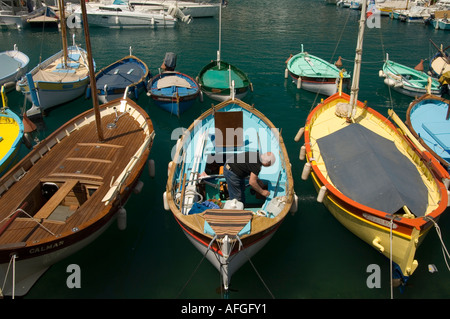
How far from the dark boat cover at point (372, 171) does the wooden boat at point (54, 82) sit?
1637 centimetres

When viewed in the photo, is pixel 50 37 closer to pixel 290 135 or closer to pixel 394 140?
pixel 290 135

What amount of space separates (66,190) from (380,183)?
1079cm

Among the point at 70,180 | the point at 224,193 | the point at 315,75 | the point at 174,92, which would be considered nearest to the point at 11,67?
the point at 174,92

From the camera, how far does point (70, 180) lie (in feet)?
40.9

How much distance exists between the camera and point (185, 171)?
13633mm

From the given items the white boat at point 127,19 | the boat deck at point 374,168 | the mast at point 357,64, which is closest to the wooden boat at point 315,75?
the mast at point 357,64

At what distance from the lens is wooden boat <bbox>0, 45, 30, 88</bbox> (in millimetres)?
24391

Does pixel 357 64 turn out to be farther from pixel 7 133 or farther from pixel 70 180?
pixel 7 133

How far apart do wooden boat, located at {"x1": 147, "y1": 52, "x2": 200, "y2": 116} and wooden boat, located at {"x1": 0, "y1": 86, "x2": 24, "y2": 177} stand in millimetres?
7492

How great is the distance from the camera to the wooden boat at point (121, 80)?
72.0 feet

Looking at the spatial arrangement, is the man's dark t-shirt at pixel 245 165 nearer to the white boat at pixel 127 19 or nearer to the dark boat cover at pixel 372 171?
the dark boat cover at pixel 372 171

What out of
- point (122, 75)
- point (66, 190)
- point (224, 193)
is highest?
point (122, 75)

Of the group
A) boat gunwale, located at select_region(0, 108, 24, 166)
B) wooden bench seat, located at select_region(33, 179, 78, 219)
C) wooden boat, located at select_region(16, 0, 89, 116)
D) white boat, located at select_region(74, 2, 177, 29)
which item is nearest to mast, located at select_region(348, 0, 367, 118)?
wooden bench seat, located at select_region(33, 179, 78, 219)

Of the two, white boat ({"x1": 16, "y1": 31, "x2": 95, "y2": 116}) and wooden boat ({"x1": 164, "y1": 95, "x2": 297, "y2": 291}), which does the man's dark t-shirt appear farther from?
white boat ({"x1": 16, "y1": 31, "x2": 95, "y2": 116})
